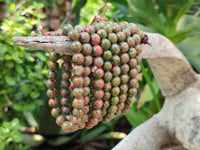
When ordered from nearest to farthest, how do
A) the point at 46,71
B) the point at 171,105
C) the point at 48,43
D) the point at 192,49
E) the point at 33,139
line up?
1. the point at 48,43
2. the point at 171,105
3. the point at 192,49
4. the point at 46,71
5. the point at 33,139

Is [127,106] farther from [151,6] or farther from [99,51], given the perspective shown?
[151,6]

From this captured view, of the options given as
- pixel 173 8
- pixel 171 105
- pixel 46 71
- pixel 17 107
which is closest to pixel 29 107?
pixel 17 107

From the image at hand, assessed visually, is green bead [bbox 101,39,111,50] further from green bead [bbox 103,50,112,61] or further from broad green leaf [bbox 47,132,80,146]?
broad green leaf [bbox 47,132,80,146]

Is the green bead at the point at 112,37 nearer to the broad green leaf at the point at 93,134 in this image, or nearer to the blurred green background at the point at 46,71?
the blurred green background at the point at 46,71

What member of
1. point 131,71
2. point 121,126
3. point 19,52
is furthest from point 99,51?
point 121,126

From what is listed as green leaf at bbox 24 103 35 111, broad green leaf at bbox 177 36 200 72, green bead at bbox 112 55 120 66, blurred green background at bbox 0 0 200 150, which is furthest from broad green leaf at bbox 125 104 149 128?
green bead at bbox 112 55 120 66

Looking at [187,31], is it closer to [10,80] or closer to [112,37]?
[112,37]

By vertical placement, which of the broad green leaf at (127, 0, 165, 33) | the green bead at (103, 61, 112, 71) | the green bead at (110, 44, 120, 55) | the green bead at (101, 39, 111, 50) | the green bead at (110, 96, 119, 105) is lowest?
the green bead at (110, 96, 119, 105)
